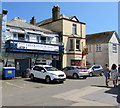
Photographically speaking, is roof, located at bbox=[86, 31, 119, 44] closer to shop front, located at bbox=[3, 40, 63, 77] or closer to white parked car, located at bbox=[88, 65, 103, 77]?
white parked car, located at bbox=[88, 65, 103, 77]

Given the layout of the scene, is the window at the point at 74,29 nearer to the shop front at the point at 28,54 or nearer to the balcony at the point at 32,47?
the balcony at the point at 32,47

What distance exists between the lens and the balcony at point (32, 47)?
18281 mm

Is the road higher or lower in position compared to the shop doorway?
lower

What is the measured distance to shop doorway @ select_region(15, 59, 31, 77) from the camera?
20034 mm

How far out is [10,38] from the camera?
19797 millimetres

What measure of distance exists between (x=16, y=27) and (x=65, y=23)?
25.5ft

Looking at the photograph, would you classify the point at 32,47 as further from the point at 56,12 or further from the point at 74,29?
the point at 56,12

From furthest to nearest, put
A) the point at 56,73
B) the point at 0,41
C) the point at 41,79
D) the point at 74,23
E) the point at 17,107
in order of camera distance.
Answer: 1. the point at 74,23
2. the point at 0,41
3. the point at 41,79
4. the point at 56,73
5. the point at 17,107

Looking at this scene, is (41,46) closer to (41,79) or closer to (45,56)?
(45,56)

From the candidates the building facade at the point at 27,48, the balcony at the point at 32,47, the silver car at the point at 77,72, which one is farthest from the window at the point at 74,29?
the silver car at the point at 77,72

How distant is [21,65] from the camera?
2048 centimetres

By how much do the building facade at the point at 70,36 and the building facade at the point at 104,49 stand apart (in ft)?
24.2

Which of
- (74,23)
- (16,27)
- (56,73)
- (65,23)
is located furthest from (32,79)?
(74,23)

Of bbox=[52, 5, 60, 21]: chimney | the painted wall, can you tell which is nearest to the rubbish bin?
bbox=[52, 5, 60, 21]: chimney
